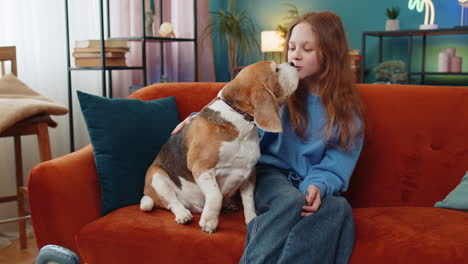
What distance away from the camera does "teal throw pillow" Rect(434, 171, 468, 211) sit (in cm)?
176

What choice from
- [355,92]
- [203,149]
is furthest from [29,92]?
[355,92]

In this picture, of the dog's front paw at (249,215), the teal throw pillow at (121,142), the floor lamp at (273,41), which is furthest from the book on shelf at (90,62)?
the floor lamp at (273,41)

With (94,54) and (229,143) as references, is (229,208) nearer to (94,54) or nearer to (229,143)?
(229,143)

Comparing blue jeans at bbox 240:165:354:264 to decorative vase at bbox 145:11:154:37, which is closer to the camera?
blue jeans at bbox 240:165:354:264

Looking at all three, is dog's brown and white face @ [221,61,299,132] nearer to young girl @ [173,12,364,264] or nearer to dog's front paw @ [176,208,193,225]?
young girl @ [173,12,364,264]

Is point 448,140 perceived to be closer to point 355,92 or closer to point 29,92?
point 355,92

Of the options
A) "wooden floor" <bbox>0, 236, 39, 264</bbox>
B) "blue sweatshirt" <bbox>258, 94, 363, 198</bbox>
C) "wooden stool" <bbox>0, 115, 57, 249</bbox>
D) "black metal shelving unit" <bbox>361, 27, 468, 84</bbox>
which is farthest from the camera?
"black metal shelving unit" <bbox>361, 27, 468, 84</bbox>

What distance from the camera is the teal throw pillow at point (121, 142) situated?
1.80m

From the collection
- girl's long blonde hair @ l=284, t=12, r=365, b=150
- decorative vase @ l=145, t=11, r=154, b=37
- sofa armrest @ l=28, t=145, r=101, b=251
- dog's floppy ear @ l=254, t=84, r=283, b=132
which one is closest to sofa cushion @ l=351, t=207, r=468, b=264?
girl's long blonde hair @ l=284, t=12, r=365, b=150

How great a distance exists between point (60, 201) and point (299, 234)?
0.83 m

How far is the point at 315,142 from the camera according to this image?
1816 mm

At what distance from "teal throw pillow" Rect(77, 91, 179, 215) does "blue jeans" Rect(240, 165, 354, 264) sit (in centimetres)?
59

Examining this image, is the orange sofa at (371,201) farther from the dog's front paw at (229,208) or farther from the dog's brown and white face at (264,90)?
the dog's brown and white face at (264,90)

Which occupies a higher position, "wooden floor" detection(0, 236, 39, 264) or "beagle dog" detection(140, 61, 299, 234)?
"beagle dog" detection(140, 61, 299, 234)
